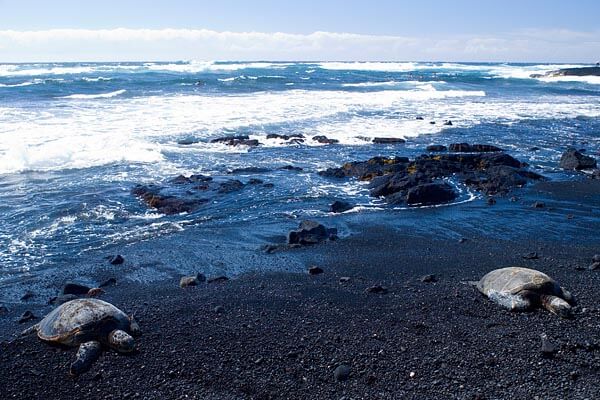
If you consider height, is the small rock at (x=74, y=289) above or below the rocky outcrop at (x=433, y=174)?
below

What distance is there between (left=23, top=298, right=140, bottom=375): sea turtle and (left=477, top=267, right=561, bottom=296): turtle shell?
200 inches

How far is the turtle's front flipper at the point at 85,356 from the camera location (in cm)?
584

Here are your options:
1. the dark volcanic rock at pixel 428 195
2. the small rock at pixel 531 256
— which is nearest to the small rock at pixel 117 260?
the dark volcanic rock at pixel 428 195

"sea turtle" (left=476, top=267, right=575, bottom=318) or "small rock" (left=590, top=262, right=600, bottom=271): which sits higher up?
"sea turtle" (left=476, top=267, right=575, bottom=318)

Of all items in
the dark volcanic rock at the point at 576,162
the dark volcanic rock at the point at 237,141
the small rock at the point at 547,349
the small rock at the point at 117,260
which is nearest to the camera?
the small rock at the point at 547,349

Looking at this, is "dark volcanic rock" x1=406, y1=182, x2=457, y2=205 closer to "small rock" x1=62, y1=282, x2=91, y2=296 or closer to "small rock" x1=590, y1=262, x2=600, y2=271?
"small rock" x1=590, y1=262, x2=600, y2=271

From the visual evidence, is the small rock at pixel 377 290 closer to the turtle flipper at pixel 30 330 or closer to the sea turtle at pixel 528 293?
the sea turtle at pixel 528 293

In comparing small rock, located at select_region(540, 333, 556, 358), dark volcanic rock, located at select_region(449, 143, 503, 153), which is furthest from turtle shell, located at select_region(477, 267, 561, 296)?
dark volcanic rock, located at select_region(449, 143, 503, 153)

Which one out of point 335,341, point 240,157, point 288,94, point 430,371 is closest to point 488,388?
point 430,371

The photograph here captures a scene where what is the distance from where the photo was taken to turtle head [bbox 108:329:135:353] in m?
6.16

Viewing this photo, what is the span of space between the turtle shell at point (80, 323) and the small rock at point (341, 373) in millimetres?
2802

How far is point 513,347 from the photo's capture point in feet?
20.3

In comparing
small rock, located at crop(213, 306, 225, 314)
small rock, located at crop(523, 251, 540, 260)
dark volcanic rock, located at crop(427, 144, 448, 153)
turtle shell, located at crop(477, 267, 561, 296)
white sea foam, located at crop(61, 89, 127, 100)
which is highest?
white sea foam, located at crop(61, 89, 127, 100)

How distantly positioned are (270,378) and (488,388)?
2383 millimetres
